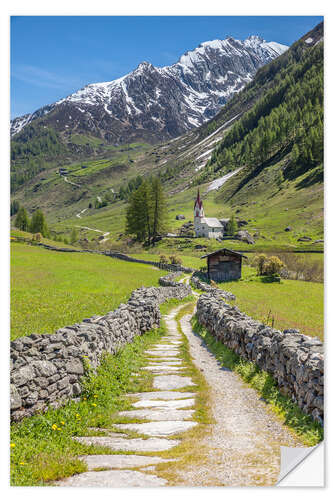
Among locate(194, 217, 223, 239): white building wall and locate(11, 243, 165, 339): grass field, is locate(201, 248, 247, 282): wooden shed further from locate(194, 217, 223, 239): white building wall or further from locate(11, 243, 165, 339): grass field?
locate(194, 217, 223, 239): white building wall

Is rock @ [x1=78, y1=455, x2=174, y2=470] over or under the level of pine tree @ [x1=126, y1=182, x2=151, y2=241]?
under

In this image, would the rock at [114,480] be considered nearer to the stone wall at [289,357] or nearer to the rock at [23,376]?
the rock at [23,376]

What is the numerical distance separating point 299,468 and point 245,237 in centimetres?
10328

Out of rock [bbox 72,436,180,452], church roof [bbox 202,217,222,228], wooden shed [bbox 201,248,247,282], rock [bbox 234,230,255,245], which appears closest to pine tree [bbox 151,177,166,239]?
church roof [bbox 202,217,222,228]

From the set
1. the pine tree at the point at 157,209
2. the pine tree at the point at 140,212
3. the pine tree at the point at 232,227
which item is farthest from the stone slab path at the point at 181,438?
the pine tree at the point at 232,227

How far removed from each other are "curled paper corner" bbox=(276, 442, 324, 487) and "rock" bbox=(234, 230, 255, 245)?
92497mm

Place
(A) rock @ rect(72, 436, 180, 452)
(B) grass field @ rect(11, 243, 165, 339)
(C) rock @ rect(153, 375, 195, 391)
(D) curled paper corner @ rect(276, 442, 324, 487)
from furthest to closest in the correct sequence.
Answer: (B) grass field @ rect(11, 243, 165, 339) → (C) rock @ rect(153, 375, 195, 391) → (A) rock @ rect(72, 436, 180, 452) → (D) curled paper corner @ rect(276, 442, 324, 487)

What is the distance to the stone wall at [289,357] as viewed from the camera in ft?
25.5

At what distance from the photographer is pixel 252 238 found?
102562mm

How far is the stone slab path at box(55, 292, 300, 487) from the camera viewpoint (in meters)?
5.79

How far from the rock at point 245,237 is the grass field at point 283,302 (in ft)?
108
